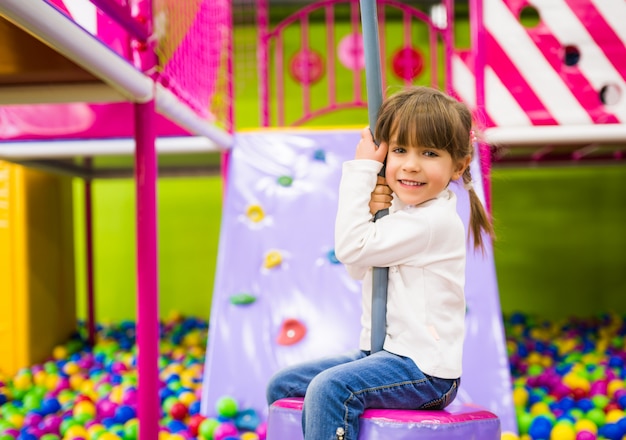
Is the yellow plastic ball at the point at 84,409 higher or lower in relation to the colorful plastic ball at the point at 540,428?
higher

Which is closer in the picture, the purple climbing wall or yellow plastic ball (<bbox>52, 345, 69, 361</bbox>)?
the purple climbing wall

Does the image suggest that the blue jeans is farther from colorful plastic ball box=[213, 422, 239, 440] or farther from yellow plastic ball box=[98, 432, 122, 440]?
yellow plastic ball box=[98, 432, 122, 440]

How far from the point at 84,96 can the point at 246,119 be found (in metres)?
2.90

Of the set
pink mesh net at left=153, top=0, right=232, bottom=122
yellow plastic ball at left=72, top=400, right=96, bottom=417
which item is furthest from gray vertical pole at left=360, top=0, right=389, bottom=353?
yellow plastic ball at left=72, top=400, right=96, bottom=417

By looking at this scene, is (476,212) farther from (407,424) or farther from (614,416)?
(614,416)

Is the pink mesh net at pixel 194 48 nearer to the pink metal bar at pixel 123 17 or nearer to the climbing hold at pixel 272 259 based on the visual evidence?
the pink metal bar at pixel 123 17

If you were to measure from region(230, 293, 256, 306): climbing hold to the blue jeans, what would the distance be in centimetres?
113

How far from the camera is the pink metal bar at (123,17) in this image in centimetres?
121

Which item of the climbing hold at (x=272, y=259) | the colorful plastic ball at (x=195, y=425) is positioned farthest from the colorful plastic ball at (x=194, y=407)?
the climbing hold at (x=272, y=259)

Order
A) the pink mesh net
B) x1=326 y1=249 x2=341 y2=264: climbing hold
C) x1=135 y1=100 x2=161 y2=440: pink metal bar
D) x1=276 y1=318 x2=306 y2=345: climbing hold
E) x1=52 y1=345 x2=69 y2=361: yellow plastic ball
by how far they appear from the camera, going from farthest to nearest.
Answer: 1. x1=52 y1=345 x2=69 y2=361: yellow plastic ball
2. x1=326 y1=249 x2=341 y2=264: climbing hold
3. x1=276 y1=318 x2=306 y2=345: climbing hold
4. the pink mesh net
5. x1=135 y1=100 x2=161 y2=440: pink metal bar

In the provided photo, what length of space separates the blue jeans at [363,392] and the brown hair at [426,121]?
0.37 metres

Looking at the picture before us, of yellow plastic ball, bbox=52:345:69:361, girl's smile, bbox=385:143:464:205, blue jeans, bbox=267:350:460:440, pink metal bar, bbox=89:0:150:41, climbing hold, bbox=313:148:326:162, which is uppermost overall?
pink metal bar, bbox=89:0:150:41

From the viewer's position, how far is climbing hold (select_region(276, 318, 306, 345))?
2.13 metres

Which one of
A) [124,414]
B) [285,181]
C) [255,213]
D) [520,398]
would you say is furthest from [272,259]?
[520,398]
